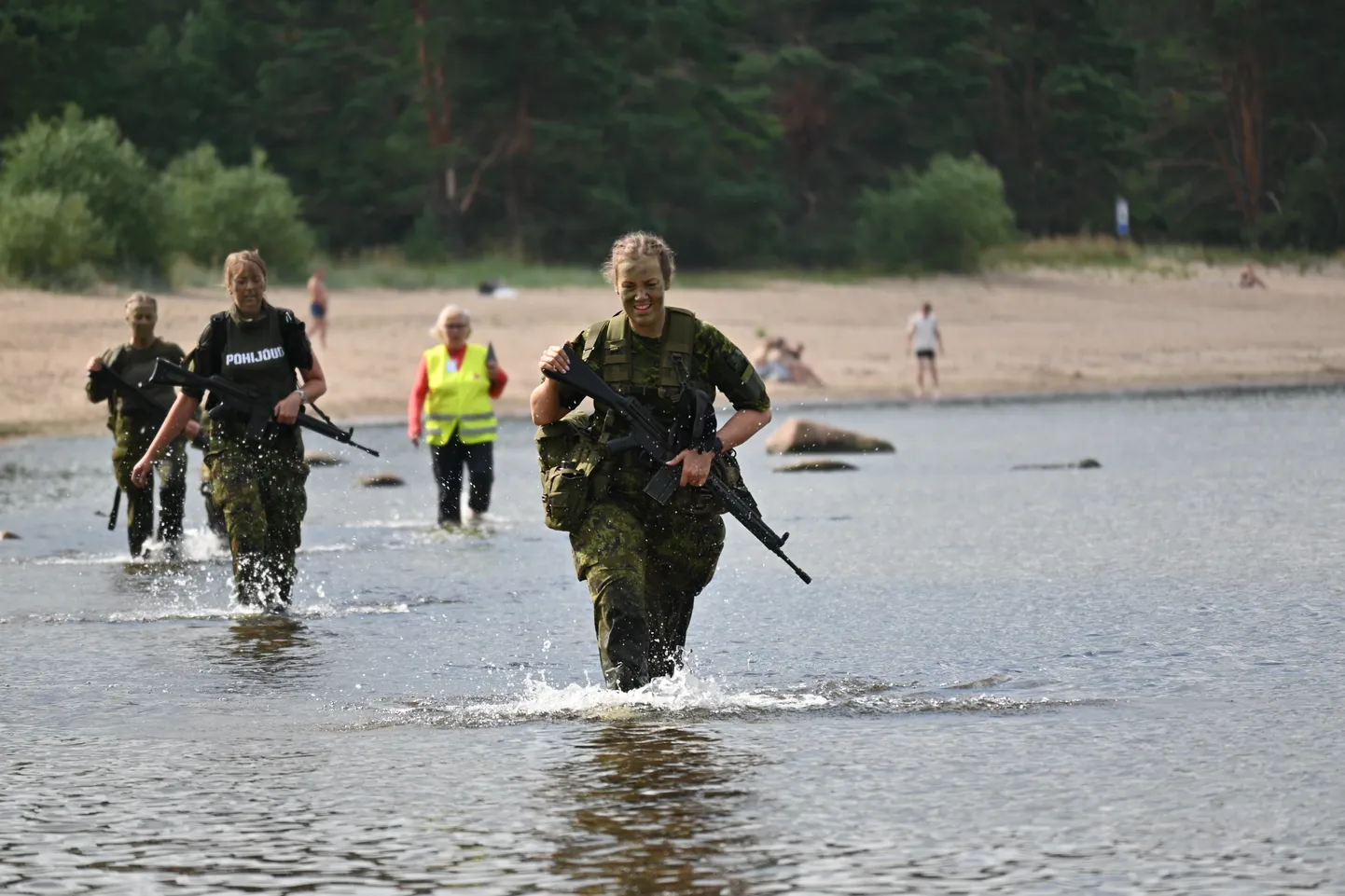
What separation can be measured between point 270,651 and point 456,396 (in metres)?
6.45

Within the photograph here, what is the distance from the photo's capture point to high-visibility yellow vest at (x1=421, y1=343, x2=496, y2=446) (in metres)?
17.3

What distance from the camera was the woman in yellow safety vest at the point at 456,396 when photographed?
17.3m

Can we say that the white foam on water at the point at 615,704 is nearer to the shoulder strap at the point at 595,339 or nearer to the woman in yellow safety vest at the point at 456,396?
the shoulder strap at the point at 595,339

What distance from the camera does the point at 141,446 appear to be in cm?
1537

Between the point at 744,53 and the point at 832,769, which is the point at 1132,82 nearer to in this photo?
the point at 744,53

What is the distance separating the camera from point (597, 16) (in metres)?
77.0

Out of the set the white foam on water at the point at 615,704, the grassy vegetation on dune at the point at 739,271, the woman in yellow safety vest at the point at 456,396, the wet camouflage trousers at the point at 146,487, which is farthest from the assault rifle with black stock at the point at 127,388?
the grassy vegetation on dune at the point at 739,271

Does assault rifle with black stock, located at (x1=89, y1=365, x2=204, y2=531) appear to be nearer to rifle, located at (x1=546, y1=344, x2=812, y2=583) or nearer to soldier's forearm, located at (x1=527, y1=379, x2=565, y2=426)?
soldier's forearm, located at (x1=527, y1=379, x2=565, y2=426)

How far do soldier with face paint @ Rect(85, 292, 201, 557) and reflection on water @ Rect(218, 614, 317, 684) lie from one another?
119 inches

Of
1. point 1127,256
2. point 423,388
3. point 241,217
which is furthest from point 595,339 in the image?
point 1127,256

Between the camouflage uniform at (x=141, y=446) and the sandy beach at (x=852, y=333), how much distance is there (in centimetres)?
1677

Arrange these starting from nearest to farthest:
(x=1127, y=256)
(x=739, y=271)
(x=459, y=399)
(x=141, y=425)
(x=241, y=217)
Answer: (x=141, y=425) < (x=459, y=399) < (x=241, y=217) < (x=1127, y=256) < (x=739, y=271)

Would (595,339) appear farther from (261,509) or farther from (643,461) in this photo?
(261,509)

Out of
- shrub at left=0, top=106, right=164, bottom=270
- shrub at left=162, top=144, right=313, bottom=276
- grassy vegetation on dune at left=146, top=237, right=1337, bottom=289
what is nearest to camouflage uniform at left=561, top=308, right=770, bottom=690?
grassy vegetation on dune at left=146, top=237, right=1337, bottom=289
